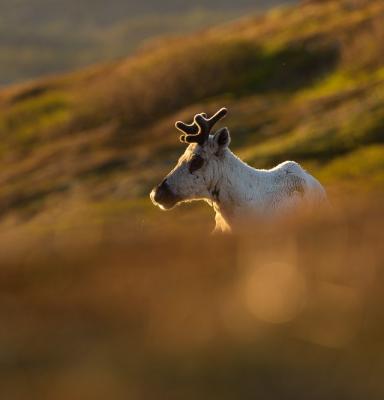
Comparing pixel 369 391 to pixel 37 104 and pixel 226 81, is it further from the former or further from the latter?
pixel 37 104

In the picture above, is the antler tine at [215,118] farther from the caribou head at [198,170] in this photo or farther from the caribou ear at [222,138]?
the caribou ear at [222,138]

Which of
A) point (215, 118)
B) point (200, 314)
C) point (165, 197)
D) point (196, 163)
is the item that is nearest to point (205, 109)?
point (215, 118)

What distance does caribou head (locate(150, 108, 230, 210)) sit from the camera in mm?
18844

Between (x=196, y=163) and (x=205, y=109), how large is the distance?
8398cm

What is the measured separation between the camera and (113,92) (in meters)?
118

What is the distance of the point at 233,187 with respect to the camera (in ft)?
61.2

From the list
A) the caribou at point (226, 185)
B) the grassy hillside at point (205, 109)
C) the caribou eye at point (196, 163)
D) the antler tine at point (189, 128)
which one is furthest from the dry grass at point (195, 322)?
the grassy hillside at point (205, 109)

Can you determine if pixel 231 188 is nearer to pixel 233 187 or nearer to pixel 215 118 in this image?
pixel 233 187

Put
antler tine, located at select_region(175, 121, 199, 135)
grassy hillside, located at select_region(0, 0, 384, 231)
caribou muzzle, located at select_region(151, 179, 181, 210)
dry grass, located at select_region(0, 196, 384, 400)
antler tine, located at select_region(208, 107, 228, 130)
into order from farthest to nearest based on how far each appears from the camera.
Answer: grassy hillside, located at select_region(0, 0, 384, 231), antler tine, located at select_region(175, 121, 199, 135), caribou muzzle, located at select_region(151, 179, 181, 210), antler tine, located at select_region(208, 107, 228, 130), dry grass, located at select_region(0, 196, 384, 400)

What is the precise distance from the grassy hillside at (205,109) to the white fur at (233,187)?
40.5 metres

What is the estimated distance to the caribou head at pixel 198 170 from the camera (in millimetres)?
18844

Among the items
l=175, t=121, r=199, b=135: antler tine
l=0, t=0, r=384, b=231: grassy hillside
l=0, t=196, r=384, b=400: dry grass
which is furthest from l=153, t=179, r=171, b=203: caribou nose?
l=0, t=0, r=384, b=231: grassy hillside

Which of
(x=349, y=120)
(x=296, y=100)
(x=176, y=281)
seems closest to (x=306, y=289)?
(x=176, y=281)

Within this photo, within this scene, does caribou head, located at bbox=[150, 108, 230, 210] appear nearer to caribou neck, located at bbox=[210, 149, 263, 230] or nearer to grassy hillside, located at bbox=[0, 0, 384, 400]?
caribou neck, located at bbox=[210, 149, 263, 230]
